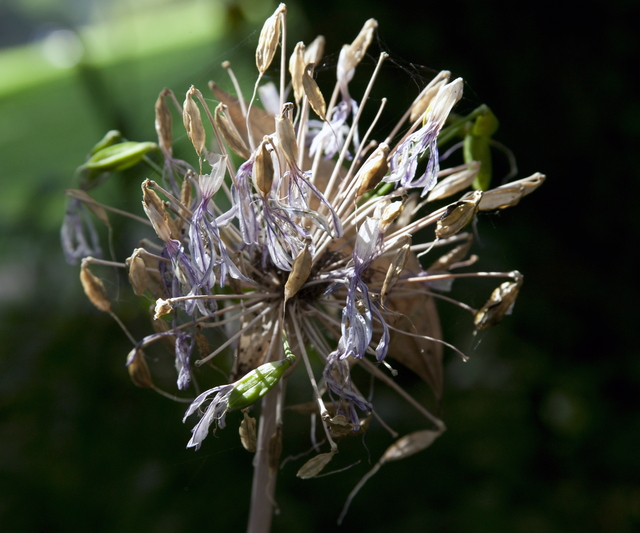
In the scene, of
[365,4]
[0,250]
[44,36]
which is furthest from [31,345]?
[44,36]

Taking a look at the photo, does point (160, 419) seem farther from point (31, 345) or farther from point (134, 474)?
point (31, 345)

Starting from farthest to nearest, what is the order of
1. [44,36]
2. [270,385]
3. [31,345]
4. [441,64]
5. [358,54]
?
[44,36] → [31,345] → [441,64] → [358,54] → [270,385]

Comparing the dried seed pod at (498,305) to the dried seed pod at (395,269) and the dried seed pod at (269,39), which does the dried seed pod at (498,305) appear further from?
the dried seed pod at (269,39)

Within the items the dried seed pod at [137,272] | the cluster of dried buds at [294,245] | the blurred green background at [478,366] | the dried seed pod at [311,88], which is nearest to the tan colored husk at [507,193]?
the cluster of dried buds at [294,245]

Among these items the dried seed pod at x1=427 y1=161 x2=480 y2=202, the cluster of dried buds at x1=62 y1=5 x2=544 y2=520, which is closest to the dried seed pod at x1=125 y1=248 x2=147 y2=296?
the cluster of dried buds at x1=62 y1=5 x2=544 y2=520

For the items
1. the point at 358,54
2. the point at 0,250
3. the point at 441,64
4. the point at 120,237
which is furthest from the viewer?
the point at 0,250

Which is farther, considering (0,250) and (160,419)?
(0,250)

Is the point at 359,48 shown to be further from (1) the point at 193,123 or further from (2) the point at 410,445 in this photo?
(2) the point at 410,445

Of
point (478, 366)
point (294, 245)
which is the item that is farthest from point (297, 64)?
point (478, 366)

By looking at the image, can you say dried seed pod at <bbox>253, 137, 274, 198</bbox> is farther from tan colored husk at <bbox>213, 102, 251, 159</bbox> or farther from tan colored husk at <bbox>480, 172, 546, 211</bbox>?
tan colored husk at <bbox>480, 172, 546, 211</bbox>
